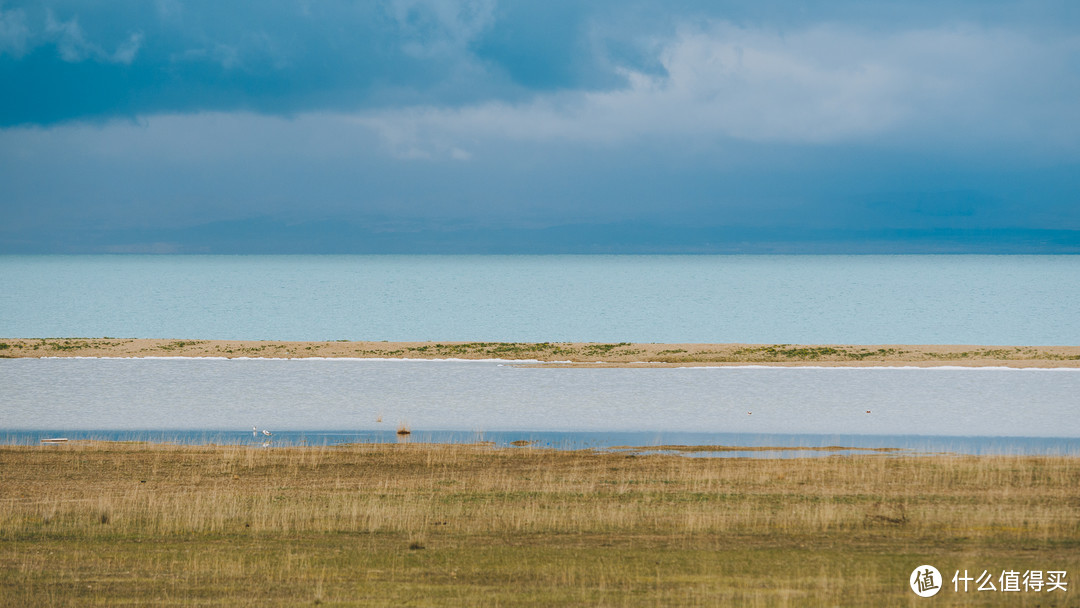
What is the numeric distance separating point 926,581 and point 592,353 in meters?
49.2

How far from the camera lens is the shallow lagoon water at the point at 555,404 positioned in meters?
30.2

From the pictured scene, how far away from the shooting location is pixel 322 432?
30.8 meters

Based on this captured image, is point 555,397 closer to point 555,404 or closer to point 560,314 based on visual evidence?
point 555,404

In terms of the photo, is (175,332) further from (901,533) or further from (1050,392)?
(901,533)

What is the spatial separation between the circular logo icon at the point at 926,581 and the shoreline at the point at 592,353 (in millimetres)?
42234

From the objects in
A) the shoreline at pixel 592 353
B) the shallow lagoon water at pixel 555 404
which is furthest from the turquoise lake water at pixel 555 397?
the shoreline at pixel 592 353

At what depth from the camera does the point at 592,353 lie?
62.5 metres

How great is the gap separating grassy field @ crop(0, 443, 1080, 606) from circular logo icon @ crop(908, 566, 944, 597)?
0.18 meters

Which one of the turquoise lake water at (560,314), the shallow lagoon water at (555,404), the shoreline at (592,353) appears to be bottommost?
the shallow lagoon water at (555,404)

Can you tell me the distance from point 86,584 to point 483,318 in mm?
101348

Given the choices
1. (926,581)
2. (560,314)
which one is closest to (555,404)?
(926,581)

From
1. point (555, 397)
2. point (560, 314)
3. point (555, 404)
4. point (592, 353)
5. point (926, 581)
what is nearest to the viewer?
point (926, 581)

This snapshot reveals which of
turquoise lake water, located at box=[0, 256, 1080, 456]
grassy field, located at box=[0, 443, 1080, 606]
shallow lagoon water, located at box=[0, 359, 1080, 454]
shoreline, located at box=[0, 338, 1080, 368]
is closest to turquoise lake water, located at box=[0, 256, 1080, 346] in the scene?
turquoise lake water, located at box=[0, 256, 1080, 456]

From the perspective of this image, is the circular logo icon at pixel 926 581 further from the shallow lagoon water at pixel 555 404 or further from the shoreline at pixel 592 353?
the shoreline at pixel 592 353
